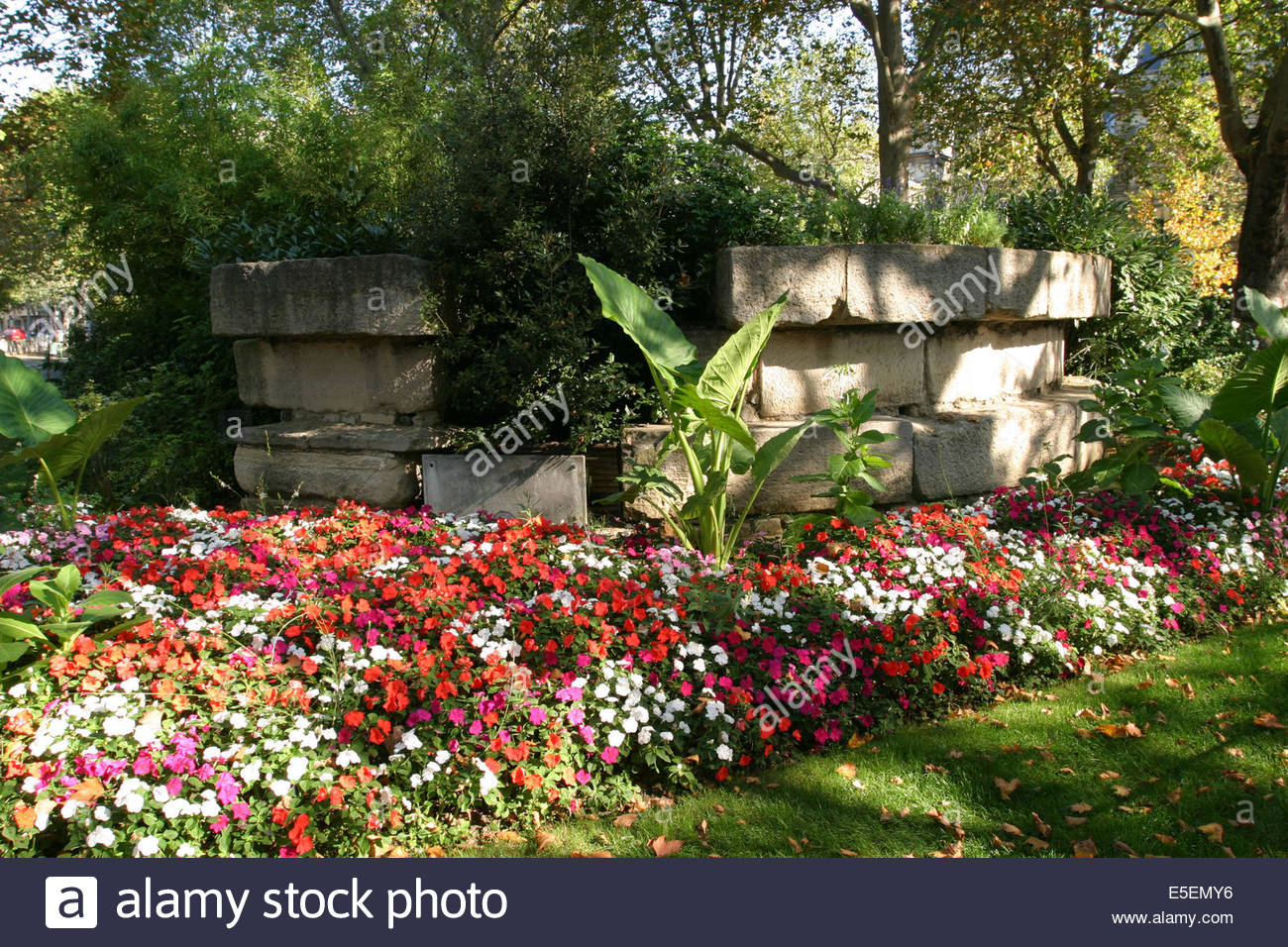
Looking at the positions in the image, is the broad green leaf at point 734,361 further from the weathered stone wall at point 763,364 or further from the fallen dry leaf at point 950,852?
the fallen dry leaf at point 950,852

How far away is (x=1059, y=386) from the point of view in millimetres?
6863

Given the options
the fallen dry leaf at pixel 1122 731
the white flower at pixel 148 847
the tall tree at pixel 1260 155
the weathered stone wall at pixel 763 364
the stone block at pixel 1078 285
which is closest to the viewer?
the white flower at pixel 148 847

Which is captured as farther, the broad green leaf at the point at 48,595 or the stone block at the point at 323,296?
the stone block at the point at 323,296

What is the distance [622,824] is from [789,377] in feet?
10.2

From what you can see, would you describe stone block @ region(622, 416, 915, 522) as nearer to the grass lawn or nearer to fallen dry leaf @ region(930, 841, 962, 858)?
the grass lawn

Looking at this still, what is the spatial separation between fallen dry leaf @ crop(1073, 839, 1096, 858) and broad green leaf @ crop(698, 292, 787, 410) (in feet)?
7.58

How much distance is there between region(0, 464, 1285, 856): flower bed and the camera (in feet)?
8.29

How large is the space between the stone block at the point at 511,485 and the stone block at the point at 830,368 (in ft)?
3.98

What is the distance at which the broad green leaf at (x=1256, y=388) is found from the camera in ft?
15.2

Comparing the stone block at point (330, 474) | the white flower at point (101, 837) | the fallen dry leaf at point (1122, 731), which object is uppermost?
the stone block at point (330, 474)

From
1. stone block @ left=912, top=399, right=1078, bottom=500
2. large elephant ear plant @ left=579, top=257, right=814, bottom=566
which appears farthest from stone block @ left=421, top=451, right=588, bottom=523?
stone block @ left=912, top=399, right=1078, bottom=500

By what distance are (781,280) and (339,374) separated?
2688 millimetres

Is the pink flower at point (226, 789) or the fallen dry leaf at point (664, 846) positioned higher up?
the pink flower at point (226, 789)

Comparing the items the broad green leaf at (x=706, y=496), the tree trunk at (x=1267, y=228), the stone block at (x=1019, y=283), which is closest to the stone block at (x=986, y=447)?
the stone block at (x=1019, y=283)
